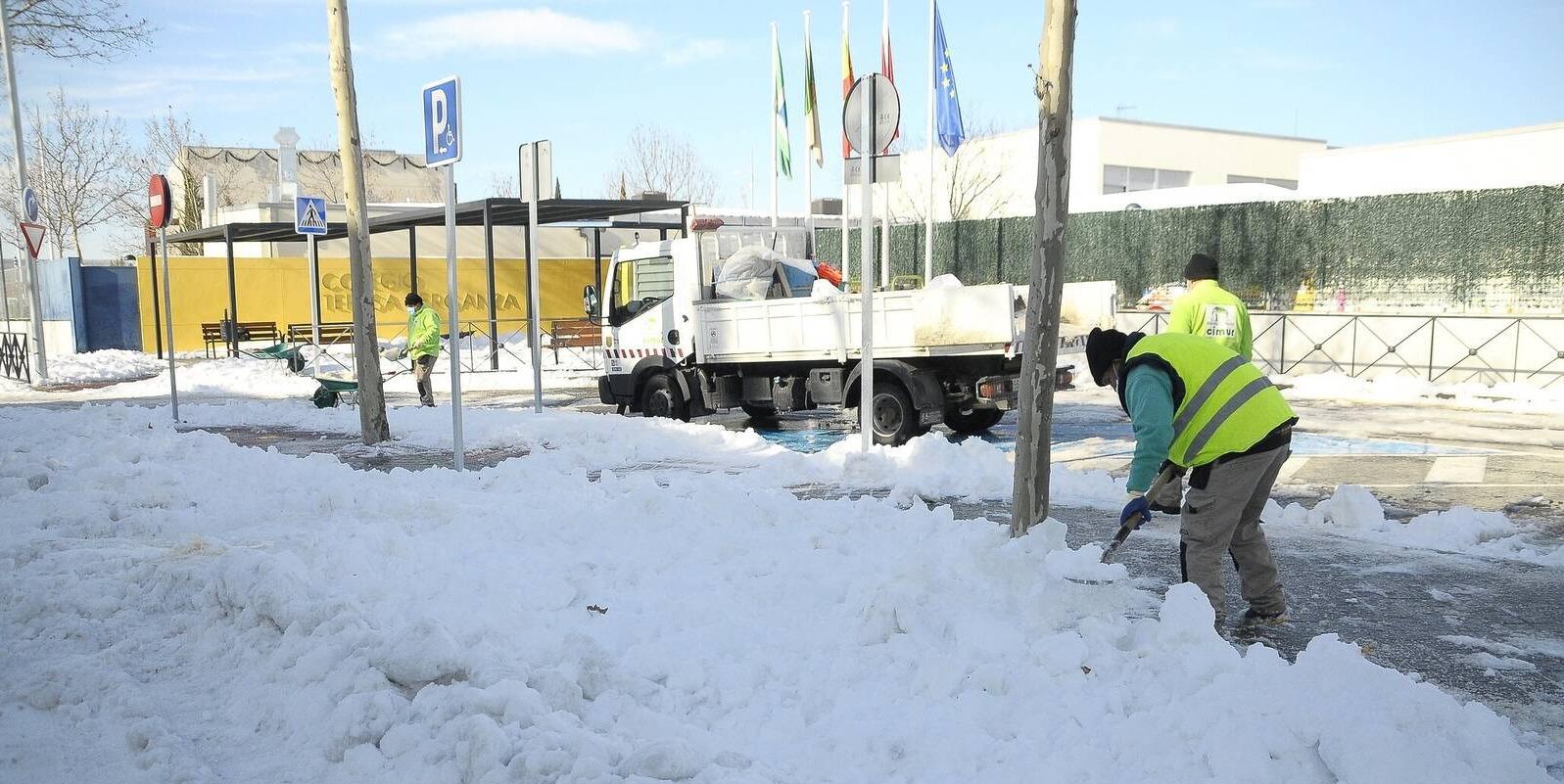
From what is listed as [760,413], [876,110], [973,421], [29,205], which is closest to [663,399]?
[760,413]

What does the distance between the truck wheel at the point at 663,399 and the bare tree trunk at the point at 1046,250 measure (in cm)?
792

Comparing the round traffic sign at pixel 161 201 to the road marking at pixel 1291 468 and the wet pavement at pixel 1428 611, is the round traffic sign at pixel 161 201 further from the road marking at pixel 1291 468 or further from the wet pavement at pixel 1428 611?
the road marking at pixel 1291 468

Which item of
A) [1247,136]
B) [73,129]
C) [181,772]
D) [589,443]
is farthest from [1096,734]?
[1247,136]

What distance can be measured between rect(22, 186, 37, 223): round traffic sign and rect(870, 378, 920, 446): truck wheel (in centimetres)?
1640

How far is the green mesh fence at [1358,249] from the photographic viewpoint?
1872 cm

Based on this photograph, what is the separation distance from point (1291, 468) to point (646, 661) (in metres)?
7.70

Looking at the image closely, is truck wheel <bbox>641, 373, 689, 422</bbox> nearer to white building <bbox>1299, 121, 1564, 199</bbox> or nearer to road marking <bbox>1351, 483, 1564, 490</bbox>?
road marking <bbox>1351, 483, 1564, 490</bbox>

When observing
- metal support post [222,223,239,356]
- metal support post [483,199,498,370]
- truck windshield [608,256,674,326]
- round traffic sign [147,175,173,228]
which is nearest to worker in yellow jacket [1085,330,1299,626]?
truck windshield [608,256,674,326]

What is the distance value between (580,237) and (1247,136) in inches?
1236

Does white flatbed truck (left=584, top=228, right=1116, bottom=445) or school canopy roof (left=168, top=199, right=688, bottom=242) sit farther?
school canopy roof (left=168, top=199, right=688, bottom=242)

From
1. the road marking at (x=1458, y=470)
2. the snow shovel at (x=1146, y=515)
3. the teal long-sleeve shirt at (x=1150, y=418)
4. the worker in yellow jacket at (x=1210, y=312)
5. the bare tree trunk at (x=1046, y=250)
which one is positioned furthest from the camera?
the road marking at (x=1458, y=470)

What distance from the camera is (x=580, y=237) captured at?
137 ft

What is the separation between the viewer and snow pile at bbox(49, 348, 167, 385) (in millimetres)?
22125

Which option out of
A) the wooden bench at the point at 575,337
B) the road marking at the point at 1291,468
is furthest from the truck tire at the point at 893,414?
the wooden bench at the point at 575,337
